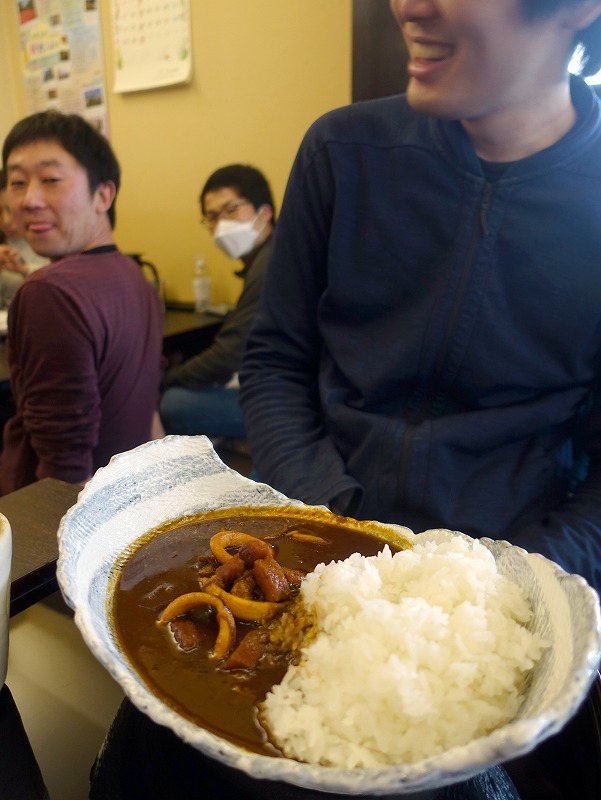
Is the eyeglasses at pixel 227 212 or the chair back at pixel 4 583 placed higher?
the eyeglasses at pixel 227 212

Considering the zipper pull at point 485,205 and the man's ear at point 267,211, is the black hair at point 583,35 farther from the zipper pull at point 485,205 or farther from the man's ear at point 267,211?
the man's ear at point 267,211

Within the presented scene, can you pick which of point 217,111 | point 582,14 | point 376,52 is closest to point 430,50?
point 582,14

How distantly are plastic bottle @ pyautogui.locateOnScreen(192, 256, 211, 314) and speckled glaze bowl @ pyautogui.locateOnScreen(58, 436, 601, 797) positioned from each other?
291 centimetres

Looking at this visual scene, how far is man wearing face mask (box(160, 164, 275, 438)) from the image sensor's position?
125 inches

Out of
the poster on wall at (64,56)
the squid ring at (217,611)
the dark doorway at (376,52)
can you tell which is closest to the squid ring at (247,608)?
the squid ring at (217,611)

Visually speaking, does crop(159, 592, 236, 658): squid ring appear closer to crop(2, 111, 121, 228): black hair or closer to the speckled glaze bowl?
the speckled glaze bowl

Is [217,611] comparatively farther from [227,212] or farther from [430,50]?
[227,212]

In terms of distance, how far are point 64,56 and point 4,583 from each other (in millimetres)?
4481

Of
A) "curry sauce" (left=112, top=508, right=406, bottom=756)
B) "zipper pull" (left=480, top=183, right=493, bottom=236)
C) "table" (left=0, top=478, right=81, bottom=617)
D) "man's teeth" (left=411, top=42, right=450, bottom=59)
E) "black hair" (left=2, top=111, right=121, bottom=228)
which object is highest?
"man's teeth" (left=411, top=42, right=450, bottom=59)

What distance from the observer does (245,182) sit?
124 inches

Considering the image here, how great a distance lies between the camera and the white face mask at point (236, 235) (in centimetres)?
321

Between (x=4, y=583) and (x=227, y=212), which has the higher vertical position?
(x=227, y=212)

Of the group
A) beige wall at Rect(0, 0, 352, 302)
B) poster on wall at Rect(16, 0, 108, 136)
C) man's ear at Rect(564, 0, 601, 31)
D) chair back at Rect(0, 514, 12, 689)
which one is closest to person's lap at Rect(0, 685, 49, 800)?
chair back at Rect(0, 514, 12, 689)

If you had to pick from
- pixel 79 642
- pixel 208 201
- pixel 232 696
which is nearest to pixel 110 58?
pixel 208 201
